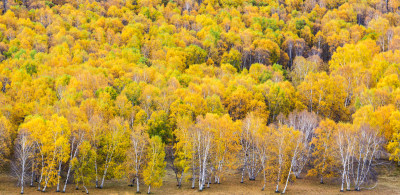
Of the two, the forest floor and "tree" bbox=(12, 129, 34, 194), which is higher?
"tree" bbox=(12, 129, 34, 194)

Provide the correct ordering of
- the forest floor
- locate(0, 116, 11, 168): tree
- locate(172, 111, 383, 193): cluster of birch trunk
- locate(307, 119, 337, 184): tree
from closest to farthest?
locate(172, 111, 383, 193): cluster of birch trunk, the forest floor, locate(0, 116, 11, 168): tree, locate(307, 119, 337, 184): tree

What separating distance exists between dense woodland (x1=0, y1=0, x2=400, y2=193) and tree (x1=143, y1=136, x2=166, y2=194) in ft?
0.78

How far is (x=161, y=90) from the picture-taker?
89625 millimetres

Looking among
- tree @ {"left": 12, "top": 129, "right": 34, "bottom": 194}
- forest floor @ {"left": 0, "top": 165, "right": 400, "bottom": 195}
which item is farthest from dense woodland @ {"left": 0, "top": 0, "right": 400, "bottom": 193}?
forest floor @ {"left": 0, "top": 165, "right": 400, "bottom": 195}

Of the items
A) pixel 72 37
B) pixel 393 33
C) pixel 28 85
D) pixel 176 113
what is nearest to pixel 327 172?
pixel 176 113

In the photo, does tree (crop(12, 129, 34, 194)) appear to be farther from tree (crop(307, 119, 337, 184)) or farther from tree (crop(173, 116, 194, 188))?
tree (crop(307, 119, 337, 184))

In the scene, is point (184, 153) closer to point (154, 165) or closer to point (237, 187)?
point (154, 165)

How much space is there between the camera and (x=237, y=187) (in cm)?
6506

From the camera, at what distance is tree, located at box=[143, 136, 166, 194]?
6100 centimetres

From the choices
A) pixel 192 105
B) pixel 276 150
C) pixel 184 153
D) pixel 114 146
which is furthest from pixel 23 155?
pixel 276 150

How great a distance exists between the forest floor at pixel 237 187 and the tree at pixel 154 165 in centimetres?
315

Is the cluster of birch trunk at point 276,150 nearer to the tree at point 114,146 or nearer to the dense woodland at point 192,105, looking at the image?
the dense woodland at point 192,105

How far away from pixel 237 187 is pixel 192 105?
78.5 feet

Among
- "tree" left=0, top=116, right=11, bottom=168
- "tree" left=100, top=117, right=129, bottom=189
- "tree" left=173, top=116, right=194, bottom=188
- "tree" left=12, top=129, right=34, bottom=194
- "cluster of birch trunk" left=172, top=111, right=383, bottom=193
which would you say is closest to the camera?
"tree" left=12, top=129, right=34, bottom=194
